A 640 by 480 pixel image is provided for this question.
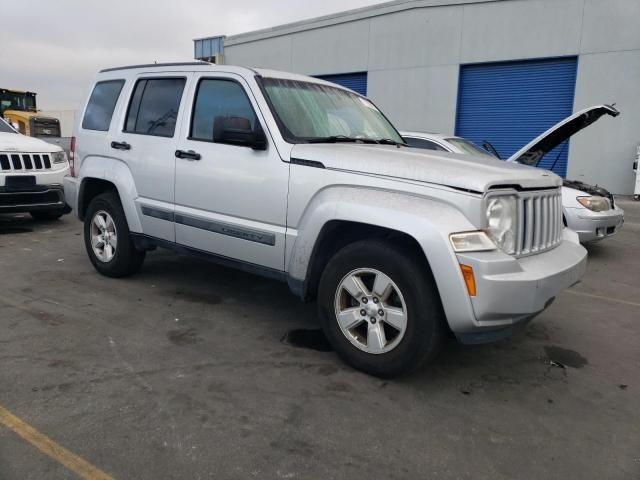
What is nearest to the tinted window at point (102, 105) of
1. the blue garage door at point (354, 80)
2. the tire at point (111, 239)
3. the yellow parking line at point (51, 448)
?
the tire at point (111, 239)

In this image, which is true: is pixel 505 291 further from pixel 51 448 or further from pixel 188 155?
pixel 188 155

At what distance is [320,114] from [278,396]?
2277 millimetres

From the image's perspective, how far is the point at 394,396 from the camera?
3162 millimetres

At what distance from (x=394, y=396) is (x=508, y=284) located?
96 centimetres

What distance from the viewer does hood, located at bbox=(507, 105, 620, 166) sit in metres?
6.12

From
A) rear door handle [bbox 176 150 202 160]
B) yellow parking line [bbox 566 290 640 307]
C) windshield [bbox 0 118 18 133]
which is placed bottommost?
yellow parking line [bbox 566 290 640 307]

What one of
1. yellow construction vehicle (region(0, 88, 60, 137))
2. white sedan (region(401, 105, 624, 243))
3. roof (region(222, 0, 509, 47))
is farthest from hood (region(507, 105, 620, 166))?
yellow construction vehicle (region(0, 88, 60, 137))

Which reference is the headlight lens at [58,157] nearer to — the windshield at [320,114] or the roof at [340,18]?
the windshield at [320,114]

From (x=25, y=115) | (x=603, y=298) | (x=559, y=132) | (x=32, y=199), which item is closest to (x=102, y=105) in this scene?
(x=32, y=199)

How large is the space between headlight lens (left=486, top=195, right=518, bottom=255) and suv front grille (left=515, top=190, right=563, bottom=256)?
0.17 feet

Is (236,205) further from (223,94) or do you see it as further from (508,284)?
(508,284)

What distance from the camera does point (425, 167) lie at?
10.4 feet

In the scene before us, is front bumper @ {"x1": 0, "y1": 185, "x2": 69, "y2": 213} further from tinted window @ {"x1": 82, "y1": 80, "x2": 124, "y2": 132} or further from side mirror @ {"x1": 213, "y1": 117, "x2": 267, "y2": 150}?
side mirror @ {"x1": 213, "y1": 117, "x2": 267, "y2": 150}

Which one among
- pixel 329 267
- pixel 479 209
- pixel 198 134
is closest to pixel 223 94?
pixel 198 134
